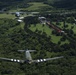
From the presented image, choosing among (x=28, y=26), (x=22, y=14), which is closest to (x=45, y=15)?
(x=22, y=14)

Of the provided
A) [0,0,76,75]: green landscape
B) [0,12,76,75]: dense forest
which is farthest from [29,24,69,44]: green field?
[0,12,76,75]: dense forest

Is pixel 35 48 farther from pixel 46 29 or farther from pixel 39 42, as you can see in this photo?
pixel 46 29

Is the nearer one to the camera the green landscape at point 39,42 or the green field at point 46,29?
the green landscape at point 39,42

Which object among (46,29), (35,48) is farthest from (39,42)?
(46,29)

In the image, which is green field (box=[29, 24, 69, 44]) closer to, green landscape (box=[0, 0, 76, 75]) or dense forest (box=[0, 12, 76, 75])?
green landscape (box=[0, 0, 76, 75])

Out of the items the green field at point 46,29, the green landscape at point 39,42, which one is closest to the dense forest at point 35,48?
the green landscape at point 39,42

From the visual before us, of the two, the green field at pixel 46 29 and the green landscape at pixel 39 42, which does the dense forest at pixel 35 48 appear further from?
the green field at pixel 46 29

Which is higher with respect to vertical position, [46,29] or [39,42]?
[39,42]

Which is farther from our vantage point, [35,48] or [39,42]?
[39,42]
